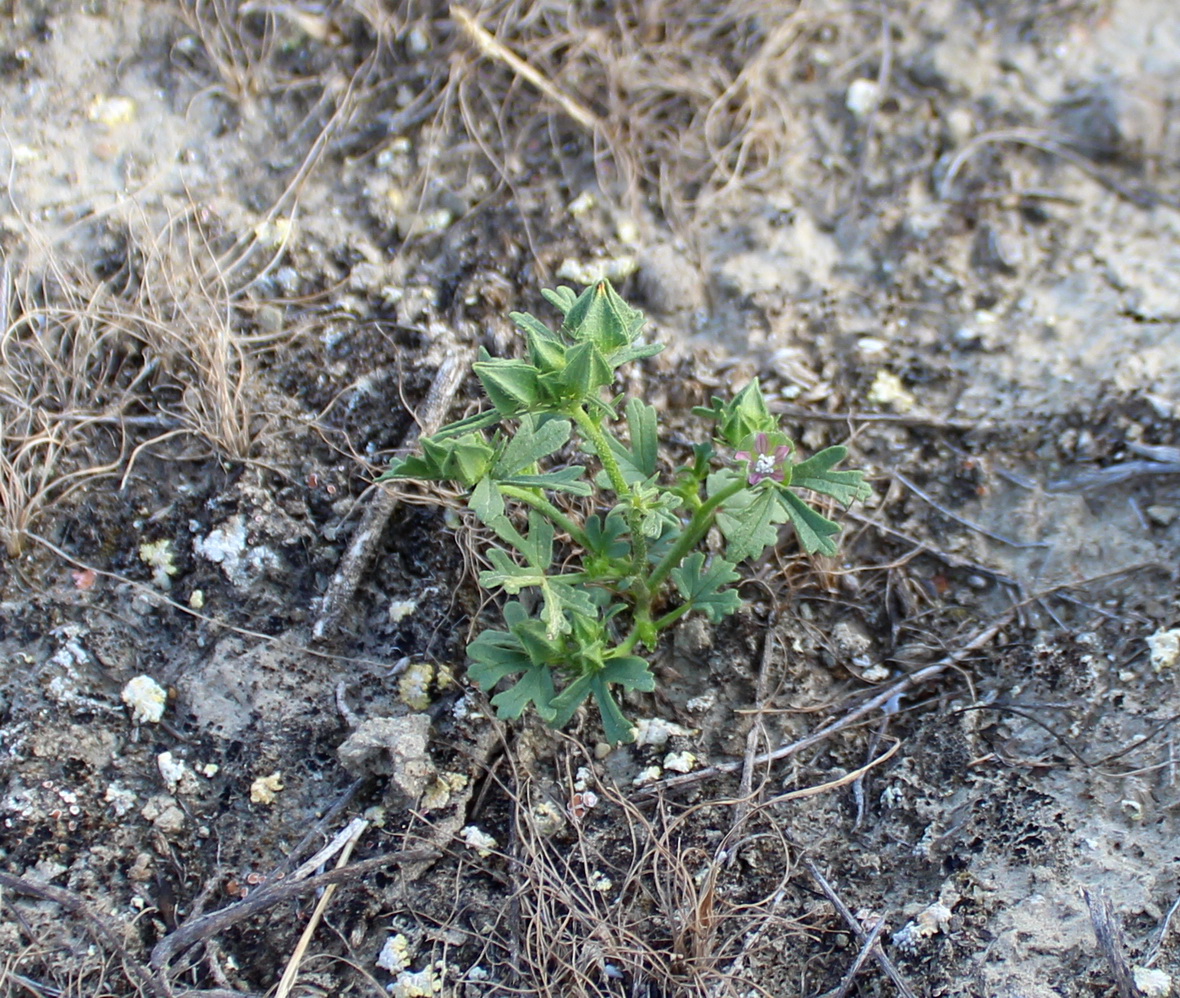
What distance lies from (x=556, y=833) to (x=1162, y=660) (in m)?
1.51

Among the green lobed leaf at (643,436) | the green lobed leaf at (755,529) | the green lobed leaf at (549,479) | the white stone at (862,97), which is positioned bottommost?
the white stone at (862,97)

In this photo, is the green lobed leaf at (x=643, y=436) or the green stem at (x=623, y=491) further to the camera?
the green lobed leaf at (x=643, y=436)

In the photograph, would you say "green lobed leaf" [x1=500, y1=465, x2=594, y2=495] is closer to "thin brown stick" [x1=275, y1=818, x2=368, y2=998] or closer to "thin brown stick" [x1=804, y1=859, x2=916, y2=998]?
"thin brown stick" [x1=275, y1=818, x2=368, y2=998]

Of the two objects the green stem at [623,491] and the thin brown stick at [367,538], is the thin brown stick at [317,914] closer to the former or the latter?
the thin brown stick at [367,538]

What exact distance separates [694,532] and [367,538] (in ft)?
2.97

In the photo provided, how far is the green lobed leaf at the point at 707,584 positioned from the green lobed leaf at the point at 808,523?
23cm

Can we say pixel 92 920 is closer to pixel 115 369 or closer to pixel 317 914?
pixel 317 914

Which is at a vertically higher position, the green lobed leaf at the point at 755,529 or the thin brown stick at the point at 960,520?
the green lobed leaf at the point at 755,529

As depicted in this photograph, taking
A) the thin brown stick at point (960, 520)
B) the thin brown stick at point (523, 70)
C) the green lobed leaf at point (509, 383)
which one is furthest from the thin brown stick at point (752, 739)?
the thin brown stick at point (523, 70)

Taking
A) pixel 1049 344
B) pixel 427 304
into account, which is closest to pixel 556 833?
pixel 427 304

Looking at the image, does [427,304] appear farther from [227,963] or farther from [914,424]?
[227,963]

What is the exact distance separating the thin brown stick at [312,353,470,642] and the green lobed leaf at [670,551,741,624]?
827 mm

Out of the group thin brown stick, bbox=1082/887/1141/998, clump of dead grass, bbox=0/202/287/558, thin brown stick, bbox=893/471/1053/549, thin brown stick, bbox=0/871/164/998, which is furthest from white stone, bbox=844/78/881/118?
thin brown stick, bbox=0/871/164/998

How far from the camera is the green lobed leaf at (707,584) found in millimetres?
2119
